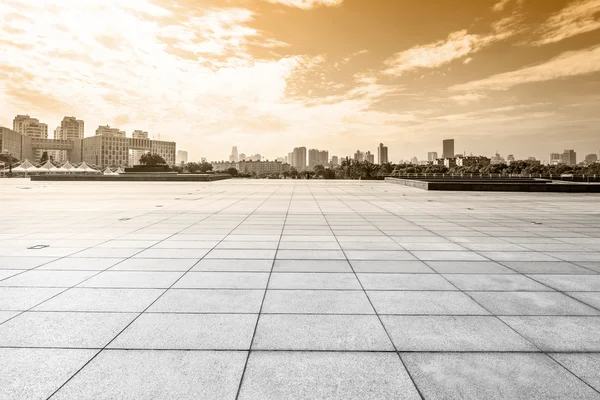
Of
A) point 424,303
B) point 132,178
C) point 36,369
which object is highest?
point 132,178

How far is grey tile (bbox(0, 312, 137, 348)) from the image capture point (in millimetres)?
4176

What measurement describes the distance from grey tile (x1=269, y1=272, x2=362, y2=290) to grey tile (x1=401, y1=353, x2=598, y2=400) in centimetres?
238

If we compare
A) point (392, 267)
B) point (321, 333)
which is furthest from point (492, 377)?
point (392, 267)

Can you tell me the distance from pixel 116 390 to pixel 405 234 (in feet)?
30.7

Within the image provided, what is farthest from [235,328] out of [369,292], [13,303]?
[13,303]

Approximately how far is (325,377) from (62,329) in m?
3.31

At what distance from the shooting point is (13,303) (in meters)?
5.36

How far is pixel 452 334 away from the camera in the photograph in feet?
14.6

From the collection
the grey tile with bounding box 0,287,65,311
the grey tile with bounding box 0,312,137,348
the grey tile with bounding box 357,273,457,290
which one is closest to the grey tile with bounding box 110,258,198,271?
the grey tile with bounding box 0,287,65,311

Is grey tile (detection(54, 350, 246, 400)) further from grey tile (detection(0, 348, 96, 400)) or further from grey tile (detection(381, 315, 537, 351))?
grey tile (detection(381, 315, 537, 351))

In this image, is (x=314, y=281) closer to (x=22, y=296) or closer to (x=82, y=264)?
(x=22, y=296)

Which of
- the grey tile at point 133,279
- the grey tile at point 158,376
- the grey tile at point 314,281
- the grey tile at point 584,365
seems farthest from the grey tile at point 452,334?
the grey tile at point 133,279

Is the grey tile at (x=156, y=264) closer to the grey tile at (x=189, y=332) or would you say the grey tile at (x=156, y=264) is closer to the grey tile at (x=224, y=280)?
the grey tile at (x=224, y=280)

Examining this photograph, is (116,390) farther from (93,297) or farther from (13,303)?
(13,303)
